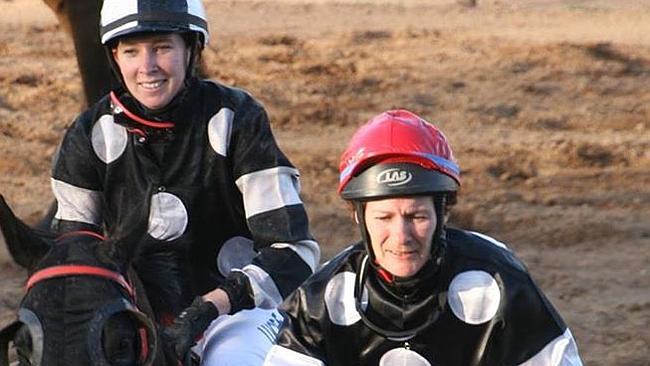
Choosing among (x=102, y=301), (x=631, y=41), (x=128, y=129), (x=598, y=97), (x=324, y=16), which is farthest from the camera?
(x=324, y=16)

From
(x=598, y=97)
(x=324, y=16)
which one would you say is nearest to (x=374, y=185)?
(x=598, y=97)

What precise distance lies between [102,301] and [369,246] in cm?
59

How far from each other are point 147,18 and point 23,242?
0.87 meters

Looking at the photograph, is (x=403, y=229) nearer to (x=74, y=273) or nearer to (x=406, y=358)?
(x=406, y=358)

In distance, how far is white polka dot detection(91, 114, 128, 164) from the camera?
14.6 feet

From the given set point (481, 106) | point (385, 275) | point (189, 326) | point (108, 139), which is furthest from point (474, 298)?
point (481, 106)

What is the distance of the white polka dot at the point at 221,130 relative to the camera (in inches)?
172

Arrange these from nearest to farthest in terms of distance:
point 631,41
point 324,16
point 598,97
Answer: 1. point 598,97
2. point 631,41
3. point 324,16

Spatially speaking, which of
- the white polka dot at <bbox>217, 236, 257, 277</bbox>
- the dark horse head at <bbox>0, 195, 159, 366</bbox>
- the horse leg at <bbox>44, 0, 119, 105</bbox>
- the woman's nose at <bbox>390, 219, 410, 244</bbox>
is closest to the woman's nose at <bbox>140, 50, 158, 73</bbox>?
the white polka dot at <bbox>217, 236, 257, 277</bbox>

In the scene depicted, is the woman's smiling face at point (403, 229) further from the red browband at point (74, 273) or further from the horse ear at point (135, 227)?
the horse ear at point (135, 227)

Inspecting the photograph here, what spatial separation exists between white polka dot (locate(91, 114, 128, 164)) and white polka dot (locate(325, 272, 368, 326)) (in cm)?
90

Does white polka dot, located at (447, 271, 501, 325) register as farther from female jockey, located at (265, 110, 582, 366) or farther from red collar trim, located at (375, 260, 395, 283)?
red collar trim, located at (375, 260, 395, 283)

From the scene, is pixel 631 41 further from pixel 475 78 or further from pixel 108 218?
pixel 108 218

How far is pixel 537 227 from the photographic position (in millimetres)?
9023
